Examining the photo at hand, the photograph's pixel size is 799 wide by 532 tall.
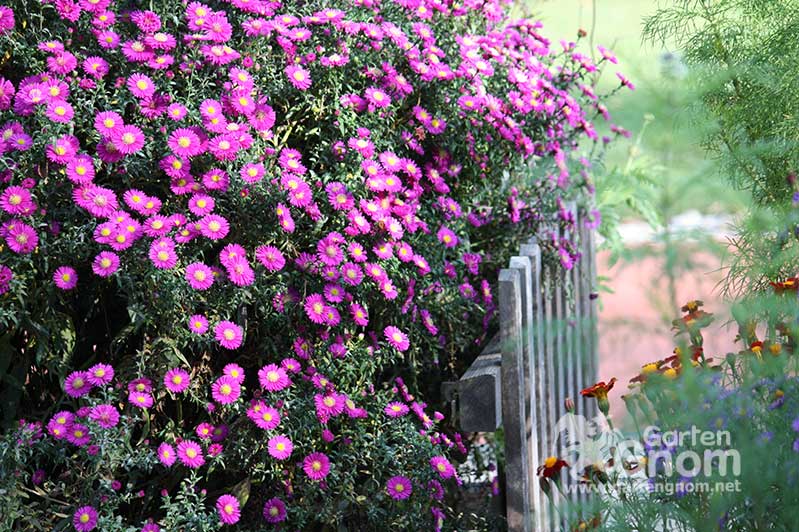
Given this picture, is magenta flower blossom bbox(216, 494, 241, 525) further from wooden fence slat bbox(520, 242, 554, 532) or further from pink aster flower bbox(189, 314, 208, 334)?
wooden fence slat bbox(520, 242, 554, 532)

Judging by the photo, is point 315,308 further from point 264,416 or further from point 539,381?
point 539,381

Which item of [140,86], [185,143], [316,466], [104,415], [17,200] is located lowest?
[316,466]

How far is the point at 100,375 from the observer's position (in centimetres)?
235

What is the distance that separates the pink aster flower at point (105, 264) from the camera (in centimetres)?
226

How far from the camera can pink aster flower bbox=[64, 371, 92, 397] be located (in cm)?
235

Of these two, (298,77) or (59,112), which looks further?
(298,77)

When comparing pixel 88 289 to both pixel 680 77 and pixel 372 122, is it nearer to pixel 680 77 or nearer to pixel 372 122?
pixel 372 122

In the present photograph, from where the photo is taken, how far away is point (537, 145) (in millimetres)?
3186

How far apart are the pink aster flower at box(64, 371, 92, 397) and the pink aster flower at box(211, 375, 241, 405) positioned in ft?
0.93

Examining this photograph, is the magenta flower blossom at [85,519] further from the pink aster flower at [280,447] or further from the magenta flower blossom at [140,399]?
the pink aster flower at [280,447]

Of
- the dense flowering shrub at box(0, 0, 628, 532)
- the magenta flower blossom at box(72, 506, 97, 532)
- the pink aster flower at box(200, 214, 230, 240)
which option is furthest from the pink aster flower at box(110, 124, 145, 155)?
the magenta flower blossom at box(72, 506, 97, 532)

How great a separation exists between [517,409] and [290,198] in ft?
2.56

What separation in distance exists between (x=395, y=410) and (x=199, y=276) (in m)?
0.61

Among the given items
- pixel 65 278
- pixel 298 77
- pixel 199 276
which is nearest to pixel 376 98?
pixel 298 77
